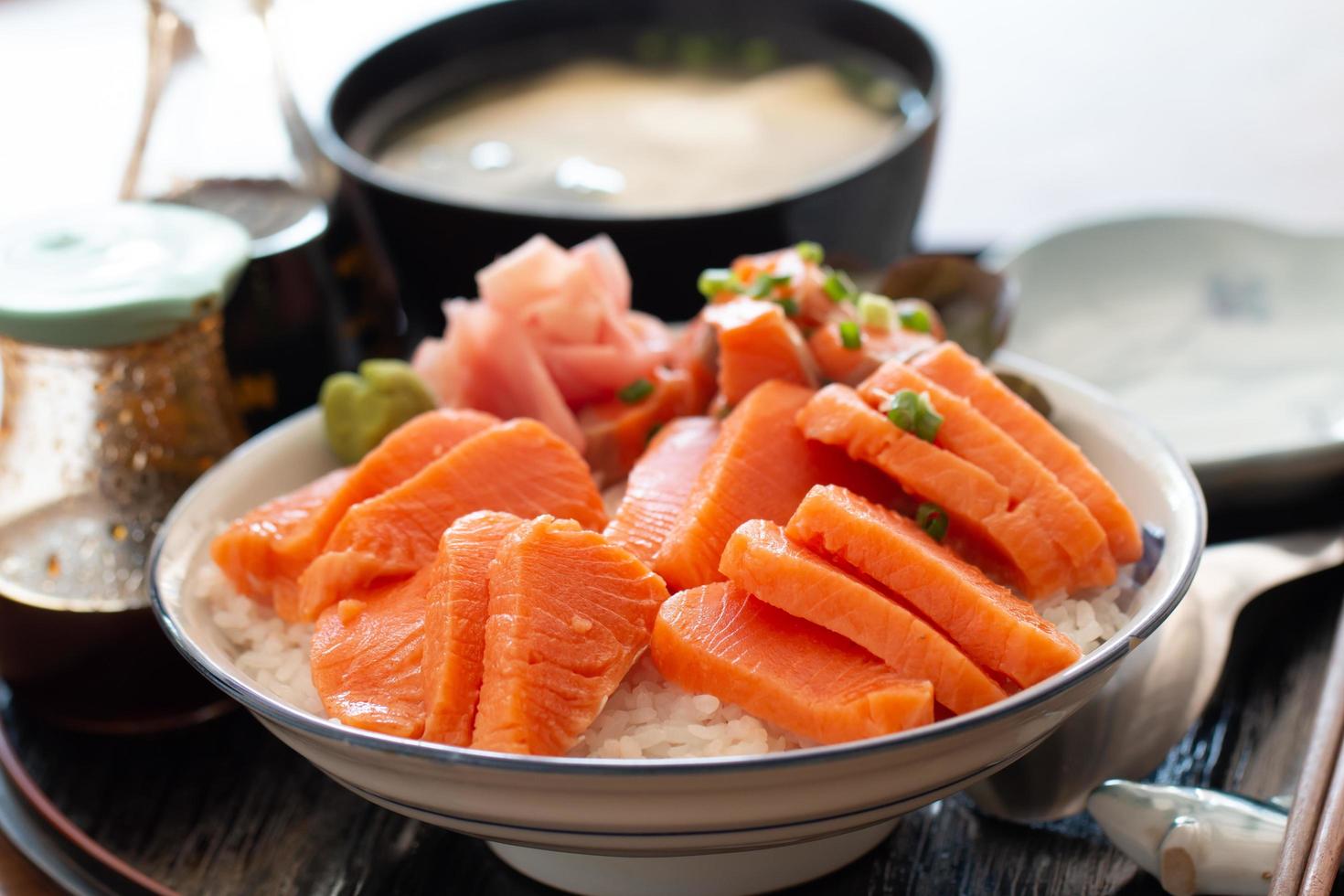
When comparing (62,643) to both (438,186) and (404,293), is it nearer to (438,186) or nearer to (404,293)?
(404,293)

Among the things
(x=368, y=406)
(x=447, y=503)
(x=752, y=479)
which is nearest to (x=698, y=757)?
(x=752, y=479)

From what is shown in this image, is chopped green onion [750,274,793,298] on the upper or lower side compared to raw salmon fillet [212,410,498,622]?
upper

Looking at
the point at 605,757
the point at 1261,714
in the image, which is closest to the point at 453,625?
the point at 605,757

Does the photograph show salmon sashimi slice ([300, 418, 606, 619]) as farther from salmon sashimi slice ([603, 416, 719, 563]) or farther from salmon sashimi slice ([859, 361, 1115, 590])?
salmon sashimi slice ([859, 361, 1115, 590])

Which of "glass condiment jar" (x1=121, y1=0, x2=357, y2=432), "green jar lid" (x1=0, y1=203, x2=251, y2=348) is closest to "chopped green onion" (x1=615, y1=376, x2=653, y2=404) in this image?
"green jar lid" (x1=0, y1=203, x2=251, y2=348)

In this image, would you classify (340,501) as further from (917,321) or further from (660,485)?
(917,321)

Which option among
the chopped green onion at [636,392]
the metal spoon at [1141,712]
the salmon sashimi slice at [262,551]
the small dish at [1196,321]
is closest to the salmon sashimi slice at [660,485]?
the chopped green onion at [636,392]

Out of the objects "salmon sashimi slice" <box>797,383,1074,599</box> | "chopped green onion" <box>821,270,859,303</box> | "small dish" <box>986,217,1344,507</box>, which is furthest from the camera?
"small dish" <box>986,217,1344,507</box>
